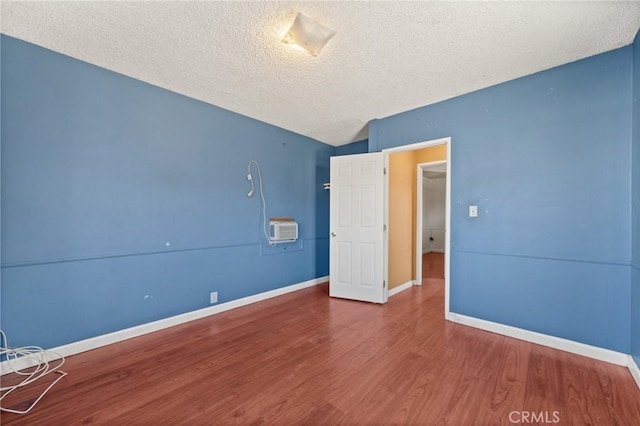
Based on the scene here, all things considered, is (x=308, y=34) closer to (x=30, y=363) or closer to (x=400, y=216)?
(x=400, y=216)

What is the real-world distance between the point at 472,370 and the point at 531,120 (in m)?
2.33

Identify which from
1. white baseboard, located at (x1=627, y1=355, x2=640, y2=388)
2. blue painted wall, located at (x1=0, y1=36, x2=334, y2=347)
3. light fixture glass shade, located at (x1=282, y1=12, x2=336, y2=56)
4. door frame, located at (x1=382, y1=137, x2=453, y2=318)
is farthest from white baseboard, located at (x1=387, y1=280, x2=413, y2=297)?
light fixture glass shade, located at (x1=282, y1=12, x2=336, y2=56)

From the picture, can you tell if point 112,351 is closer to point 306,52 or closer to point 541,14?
point 306,52

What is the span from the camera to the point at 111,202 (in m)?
2.48

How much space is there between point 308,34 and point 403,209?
9.99 feet

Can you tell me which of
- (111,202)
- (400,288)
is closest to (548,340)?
(400,288)

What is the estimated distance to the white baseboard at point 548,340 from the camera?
212 cm

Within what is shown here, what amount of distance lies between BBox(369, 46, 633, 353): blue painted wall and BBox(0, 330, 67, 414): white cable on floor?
3.73 metres

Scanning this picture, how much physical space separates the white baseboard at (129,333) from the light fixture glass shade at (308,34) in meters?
2.94

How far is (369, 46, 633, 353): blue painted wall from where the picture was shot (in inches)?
85.0

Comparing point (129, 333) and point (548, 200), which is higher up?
point (548, 200)

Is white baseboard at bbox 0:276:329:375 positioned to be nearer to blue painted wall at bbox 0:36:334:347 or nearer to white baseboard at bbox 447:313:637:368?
blue painted wall at bbox 0:36:334:347

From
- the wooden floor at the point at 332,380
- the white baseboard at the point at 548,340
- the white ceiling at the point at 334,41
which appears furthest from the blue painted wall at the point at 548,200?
the wooden floor at the point at 332,380

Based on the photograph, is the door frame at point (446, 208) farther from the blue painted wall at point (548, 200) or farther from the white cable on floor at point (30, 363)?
the white cable on floor at point (30, 363)
